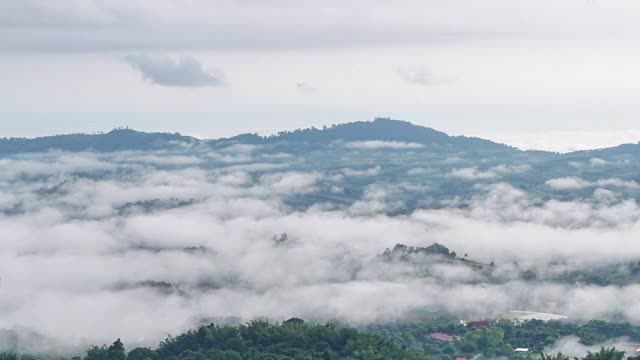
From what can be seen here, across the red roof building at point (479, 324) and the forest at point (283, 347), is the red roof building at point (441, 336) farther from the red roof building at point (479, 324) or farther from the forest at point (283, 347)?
the forest at point (283, 347)

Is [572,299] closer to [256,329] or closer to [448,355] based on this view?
[448,355]

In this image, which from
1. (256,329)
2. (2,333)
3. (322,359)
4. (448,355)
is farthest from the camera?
(2,333)

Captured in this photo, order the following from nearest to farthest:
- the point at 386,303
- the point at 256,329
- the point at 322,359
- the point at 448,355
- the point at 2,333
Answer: the point at 322,359 → the point at 256,329 → the point at 448,355 → the point at 2,333 → the point at 386,303

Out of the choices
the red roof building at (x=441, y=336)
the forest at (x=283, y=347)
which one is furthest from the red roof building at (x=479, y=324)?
the forest at (x=283, y=347)

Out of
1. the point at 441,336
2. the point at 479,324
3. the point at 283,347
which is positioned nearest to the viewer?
the point at 283,347

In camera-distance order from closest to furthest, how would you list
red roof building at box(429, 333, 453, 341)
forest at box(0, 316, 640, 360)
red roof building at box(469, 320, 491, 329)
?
forest at box(0, 316, 640, 360) < red roof building at box(429, 333, 453, 341) < red roof building at box(469, 320, 491, 329)

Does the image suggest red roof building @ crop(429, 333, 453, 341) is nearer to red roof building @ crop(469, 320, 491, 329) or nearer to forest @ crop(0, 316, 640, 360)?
red roof building @ crop(469, 320, 491, 329)

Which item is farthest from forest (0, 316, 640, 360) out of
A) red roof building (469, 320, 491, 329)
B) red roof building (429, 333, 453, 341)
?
red roof building (469, 320, 491, 329)

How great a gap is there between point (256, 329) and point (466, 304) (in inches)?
3281

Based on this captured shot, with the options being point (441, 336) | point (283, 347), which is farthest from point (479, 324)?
point (283, 347)

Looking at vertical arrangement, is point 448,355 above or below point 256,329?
below

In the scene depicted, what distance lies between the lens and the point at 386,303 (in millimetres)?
198125

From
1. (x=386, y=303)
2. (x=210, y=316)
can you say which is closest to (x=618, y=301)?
(x=386, y=303)

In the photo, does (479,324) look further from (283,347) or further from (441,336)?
(283,347)
